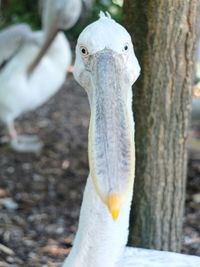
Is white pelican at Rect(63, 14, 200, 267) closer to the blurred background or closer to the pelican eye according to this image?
the pelican eye

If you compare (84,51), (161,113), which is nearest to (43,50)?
(161,113)

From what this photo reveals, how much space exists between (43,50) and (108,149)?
2721mm

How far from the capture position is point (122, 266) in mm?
2252

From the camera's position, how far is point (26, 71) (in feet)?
15.5

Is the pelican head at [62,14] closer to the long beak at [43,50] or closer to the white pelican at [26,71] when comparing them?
the long beak at [43,50]

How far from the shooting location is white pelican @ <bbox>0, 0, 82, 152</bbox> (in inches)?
183

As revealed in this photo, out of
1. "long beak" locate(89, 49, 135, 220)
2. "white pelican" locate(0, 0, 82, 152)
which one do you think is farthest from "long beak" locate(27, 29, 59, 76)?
"long beak" locate(89, 49, 135, 220)

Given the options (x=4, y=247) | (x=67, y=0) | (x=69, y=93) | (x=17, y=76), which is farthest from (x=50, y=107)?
(x=4, y=247)

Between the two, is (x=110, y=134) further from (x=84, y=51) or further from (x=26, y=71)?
(x=26, y=71)

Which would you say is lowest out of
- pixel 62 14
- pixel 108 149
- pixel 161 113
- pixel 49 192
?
pixel 49 192

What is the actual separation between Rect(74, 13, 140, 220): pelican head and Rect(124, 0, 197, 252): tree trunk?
1.49 ft

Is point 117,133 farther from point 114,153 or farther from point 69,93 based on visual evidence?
point 69,93

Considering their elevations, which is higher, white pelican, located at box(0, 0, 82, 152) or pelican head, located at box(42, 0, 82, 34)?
pelican head, located at box(42, 0, 82, 34)

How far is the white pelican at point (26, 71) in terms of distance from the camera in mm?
4648
